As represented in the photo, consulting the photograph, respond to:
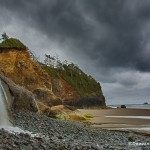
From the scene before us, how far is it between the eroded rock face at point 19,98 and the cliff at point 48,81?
24.2 feet

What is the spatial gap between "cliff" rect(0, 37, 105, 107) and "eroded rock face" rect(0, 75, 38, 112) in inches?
290

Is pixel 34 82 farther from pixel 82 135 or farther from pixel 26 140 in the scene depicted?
pixel 26 140

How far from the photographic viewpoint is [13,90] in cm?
2983

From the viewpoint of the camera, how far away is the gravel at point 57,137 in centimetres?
1384

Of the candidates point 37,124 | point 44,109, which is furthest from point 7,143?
point 44,109

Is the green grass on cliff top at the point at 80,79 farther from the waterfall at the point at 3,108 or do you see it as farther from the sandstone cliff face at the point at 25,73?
the waterfall at the point at 3,108

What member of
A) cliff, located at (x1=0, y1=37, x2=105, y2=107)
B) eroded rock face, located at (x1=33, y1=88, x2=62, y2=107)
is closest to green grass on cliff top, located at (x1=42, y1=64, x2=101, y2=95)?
cliff, located at (x1=0, y1=37, x2=105, y2=107)

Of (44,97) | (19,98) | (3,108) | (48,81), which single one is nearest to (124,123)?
(19,98)

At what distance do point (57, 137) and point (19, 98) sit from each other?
12083 millimetres

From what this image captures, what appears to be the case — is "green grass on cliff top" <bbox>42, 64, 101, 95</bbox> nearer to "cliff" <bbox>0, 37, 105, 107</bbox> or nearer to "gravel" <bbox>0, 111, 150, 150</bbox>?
"cliff" <bbox>0, 37, 105, 107</bbox>

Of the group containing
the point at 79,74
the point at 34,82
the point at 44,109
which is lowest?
the point at 44,109

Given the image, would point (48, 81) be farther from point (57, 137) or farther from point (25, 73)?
point (57, 137)

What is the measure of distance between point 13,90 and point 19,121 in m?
4.71

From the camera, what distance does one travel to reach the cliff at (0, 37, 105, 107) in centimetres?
5813
